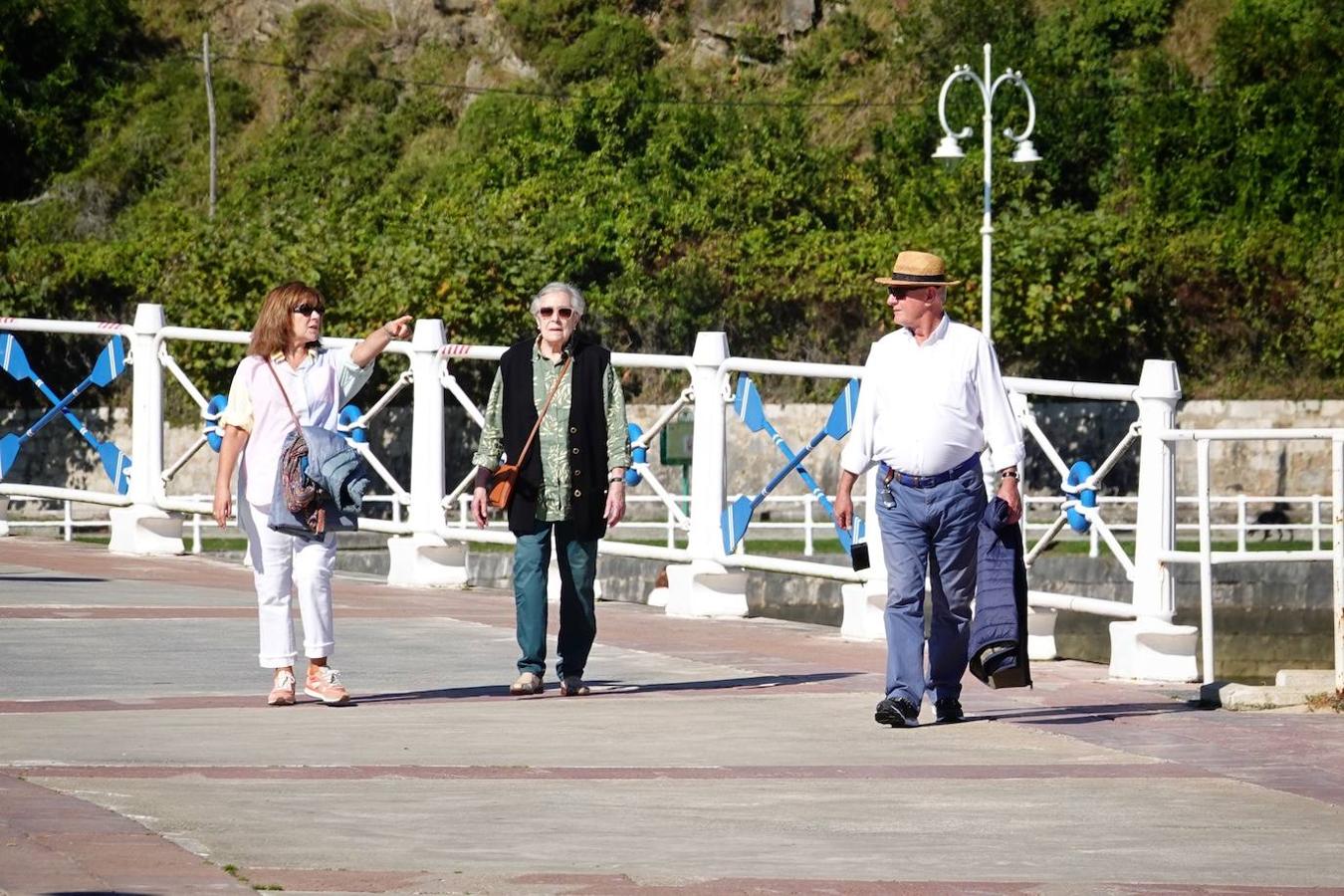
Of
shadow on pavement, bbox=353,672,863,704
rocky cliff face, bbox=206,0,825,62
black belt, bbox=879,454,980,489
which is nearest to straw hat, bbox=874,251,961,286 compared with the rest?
black belt, bbox=879,454,980,489

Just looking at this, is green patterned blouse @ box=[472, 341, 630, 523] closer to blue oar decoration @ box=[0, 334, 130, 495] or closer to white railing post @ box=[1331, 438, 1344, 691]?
white railing post @ box=[1331, 438, 1344, 691]

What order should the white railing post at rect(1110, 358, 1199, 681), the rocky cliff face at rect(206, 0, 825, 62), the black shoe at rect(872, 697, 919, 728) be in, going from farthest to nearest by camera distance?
1. the rocky cliff face at rect(206, 0, 825, 62)
2. the white railing post at rect(1110, 358, 1199, 681)
3. the black shoe at rect(872, 697, 919, 728)

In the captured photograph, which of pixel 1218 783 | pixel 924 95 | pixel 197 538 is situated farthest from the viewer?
pixel 924 95

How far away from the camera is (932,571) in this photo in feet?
27.3

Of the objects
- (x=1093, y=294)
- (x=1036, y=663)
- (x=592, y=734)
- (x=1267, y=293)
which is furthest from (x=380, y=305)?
(x=592, y=734)

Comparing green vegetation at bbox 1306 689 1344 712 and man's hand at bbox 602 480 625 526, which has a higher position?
man's hand at bbox 602 480 625 526

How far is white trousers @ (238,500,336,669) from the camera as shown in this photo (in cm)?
844

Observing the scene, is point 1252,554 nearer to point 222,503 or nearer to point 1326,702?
point 1326,702

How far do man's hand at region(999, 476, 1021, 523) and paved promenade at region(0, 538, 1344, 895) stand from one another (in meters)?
0.75

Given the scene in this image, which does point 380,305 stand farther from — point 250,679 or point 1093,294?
point 250,679

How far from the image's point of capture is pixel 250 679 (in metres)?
9.08

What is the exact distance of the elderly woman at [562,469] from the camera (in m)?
8.91

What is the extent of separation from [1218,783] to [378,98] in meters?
51.5

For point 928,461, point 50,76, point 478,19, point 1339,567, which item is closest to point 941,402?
point 928,461
